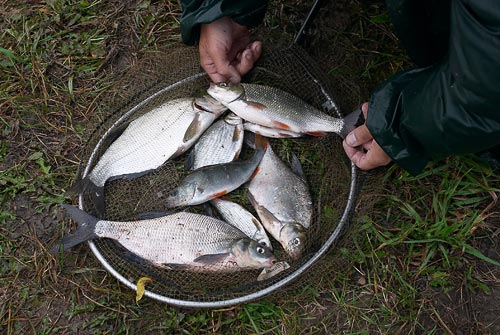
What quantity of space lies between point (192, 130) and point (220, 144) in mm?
164

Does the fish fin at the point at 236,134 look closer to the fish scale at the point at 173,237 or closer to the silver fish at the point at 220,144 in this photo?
the silver fish at the point at 220,144

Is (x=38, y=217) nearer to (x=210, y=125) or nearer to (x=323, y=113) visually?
(x=210, y=125)

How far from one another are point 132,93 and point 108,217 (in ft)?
2.47

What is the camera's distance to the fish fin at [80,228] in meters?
2.61

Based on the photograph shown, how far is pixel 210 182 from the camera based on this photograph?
2648mm

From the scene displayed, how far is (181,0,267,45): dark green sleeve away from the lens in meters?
2.40

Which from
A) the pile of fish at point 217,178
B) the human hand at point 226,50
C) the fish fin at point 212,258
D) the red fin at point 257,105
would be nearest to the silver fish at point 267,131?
the pile of fish at point 217,178

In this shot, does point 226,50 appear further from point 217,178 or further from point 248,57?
point 217,178

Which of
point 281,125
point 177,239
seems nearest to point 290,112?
point 281,125

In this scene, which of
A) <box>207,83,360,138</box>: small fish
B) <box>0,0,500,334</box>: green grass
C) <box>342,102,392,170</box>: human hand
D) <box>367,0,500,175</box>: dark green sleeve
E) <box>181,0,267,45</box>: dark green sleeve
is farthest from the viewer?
<box>207,83,360,138</box>: small fish

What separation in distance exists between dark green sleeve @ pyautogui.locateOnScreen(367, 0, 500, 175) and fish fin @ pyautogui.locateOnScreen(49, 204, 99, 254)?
1.41 m

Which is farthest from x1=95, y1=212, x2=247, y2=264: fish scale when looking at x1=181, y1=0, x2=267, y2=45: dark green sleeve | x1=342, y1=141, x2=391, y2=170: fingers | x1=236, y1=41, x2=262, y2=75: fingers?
x1=181, y1=0, x2=267, y2=45: dark green sleeve

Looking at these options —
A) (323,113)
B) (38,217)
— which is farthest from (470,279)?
(38,217)

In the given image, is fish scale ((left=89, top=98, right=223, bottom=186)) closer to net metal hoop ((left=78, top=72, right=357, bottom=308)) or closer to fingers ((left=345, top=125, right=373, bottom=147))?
net metal hoop ((left=78, top=72, right=357, bottom=308))
